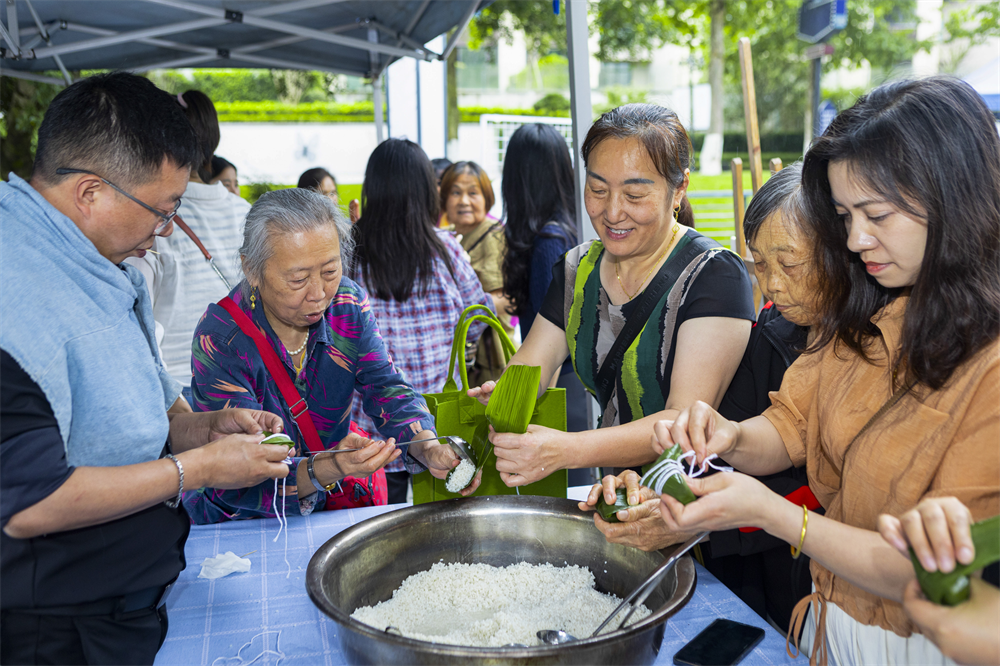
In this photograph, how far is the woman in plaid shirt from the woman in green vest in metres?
1.29

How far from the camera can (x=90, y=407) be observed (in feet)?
4.00

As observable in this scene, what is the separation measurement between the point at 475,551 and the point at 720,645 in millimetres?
579

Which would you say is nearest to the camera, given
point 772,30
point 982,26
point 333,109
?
point 982,26

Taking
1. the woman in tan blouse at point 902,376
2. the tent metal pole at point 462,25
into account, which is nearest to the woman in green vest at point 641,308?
the woman in tan blouse at point 902,376

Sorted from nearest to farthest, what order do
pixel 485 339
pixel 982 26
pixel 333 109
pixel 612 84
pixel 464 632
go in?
pixel 464 632
pixel 485 339
pixel 982 26
pixel 333 109
pixel 612 84

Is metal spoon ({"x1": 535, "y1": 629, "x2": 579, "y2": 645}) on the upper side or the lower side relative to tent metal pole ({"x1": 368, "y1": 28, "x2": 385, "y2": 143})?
lower

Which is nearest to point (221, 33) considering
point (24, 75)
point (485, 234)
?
point (24, 75)

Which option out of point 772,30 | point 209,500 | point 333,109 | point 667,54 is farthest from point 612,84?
point 209,500

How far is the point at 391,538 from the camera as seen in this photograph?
5.24 ft

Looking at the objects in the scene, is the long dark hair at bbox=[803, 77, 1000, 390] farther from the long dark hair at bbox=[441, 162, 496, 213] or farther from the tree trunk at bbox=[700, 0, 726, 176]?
the tree trunk at bbox=[700, 0, 726, 176]

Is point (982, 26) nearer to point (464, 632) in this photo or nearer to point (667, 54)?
point (667, 54)

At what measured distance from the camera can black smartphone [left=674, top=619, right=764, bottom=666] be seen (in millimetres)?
1338

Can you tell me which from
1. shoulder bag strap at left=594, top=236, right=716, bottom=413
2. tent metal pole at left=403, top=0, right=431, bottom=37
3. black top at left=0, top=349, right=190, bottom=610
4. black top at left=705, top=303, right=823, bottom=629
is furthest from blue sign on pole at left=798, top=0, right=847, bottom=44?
black top at left=0, top=349, right=190, bottom=610

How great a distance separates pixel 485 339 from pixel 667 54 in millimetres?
20255
